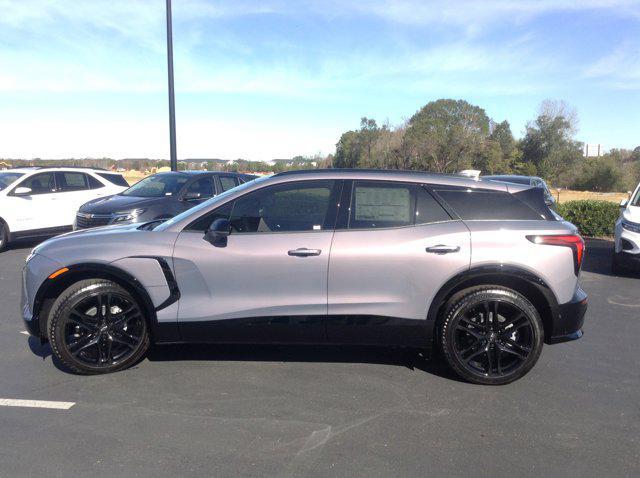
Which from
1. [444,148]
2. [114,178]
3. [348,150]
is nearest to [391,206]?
[114,178]

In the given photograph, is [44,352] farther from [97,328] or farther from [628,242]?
[628,242]

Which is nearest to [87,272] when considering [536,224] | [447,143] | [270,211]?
[270,211]

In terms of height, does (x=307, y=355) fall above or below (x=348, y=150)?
below

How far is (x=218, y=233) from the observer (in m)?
4.23

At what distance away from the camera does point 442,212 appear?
14.2ft

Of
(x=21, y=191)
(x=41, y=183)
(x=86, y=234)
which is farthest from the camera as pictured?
(x=41, y=183)

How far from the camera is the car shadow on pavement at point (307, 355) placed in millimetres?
4805

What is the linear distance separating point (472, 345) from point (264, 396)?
1.68m

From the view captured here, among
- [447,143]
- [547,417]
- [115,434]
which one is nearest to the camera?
[115,434]

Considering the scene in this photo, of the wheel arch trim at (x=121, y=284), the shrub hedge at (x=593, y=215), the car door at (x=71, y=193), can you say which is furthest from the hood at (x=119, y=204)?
the shrub hedge at (x=593, y=215)

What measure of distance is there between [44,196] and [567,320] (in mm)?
10666

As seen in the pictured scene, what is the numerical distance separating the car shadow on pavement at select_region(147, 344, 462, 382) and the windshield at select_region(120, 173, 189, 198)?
560 cm

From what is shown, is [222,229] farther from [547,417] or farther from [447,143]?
[447,143]

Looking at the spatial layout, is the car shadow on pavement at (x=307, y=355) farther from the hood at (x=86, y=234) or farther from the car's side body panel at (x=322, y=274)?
the hood at (x=86, y=234)
